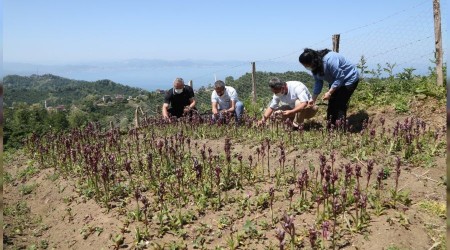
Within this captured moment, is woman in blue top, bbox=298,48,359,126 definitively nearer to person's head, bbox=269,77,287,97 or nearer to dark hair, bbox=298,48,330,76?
dark hair, bbox=298,48,330,76

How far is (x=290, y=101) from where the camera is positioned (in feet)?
30.7

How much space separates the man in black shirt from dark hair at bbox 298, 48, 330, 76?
3.95 metres

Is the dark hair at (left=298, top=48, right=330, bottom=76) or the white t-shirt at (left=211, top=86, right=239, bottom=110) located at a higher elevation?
the dark hair at (left=298, top=48, right=330, bottom=76)

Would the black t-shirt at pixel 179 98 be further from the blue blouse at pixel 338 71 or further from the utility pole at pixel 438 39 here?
the utility pole at pixel 438 39

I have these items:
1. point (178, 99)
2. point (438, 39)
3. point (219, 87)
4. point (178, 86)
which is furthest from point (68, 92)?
point (438, 39)

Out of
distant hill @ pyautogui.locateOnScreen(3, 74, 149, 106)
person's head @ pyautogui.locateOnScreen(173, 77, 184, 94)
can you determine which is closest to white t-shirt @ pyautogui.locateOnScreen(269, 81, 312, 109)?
person's head @ pyautogui.locateOnScreen(173, 77, 184, 94)

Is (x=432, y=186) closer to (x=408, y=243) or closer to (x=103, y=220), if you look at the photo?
(x=408, y=243)

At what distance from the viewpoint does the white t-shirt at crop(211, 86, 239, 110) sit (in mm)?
10641

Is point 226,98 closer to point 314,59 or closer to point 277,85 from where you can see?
point 277,85

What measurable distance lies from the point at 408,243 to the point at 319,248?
0.91 m

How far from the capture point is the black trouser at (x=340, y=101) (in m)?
8.58

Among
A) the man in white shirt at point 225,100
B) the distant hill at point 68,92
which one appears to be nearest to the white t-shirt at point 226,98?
the man in white shirt at point 225,100

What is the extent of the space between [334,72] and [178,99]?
4904 mm

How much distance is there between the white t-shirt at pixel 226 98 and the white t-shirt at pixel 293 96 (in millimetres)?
1460
